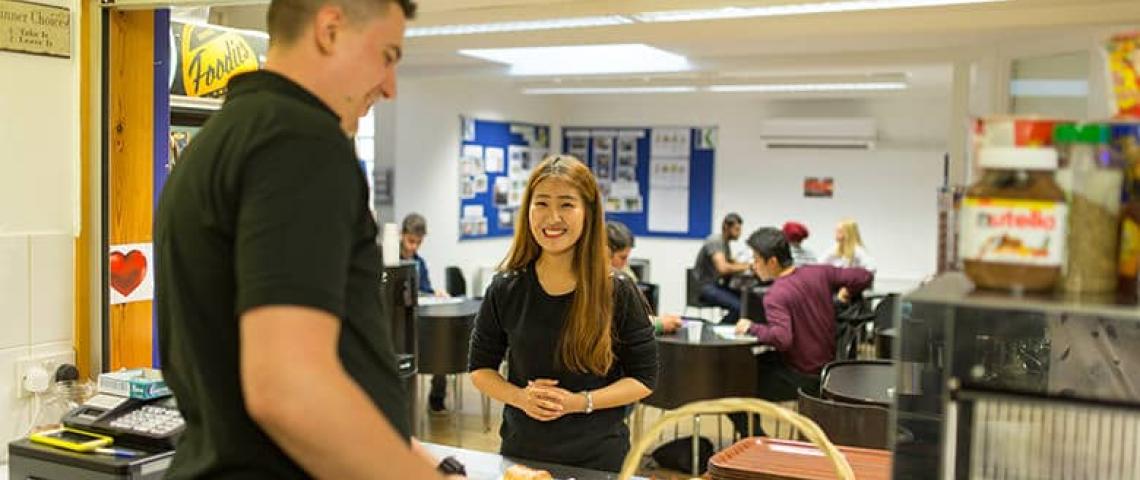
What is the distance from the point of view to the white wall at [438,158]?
910cm

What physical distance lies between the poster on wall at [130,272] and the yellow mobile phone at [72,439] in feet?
1.87

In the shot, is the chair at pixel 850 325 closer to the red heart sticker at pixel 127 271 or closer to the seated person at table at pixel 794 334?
the seated person at table at pixel 794 334

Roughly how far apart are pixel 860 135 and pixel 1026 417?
31.1 feet

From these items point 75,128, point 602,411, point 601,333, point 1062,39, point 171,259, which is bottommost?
point 602,411

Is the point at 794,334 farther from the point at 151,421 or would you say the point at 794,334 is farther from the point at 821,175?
the point at 821,175

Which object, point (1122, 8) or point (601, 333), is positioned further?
point (1122, 8)

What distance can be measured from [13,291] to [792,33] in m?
4.00

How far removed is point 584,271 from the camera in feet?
8.80

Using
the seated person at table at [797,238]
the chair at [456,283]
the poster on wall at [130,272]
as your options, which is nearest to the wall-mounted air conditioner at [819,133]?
the seated person at table at [797,238]

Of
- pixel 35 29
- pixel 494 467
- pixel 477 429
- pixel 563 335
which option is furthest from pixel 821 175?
pixel 35 29

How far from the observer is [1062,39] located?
18.3 feet

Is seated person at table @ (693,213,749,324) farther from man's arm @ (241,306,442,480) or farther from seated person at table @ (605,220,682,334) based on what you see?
man's arm @ (241,306,442,480)

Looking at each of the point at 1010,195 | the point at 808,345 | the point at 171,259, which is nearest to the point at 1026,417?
the point at 1010,195

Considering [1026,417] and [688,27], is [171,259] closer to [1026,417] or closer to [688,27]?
[1026,417]
